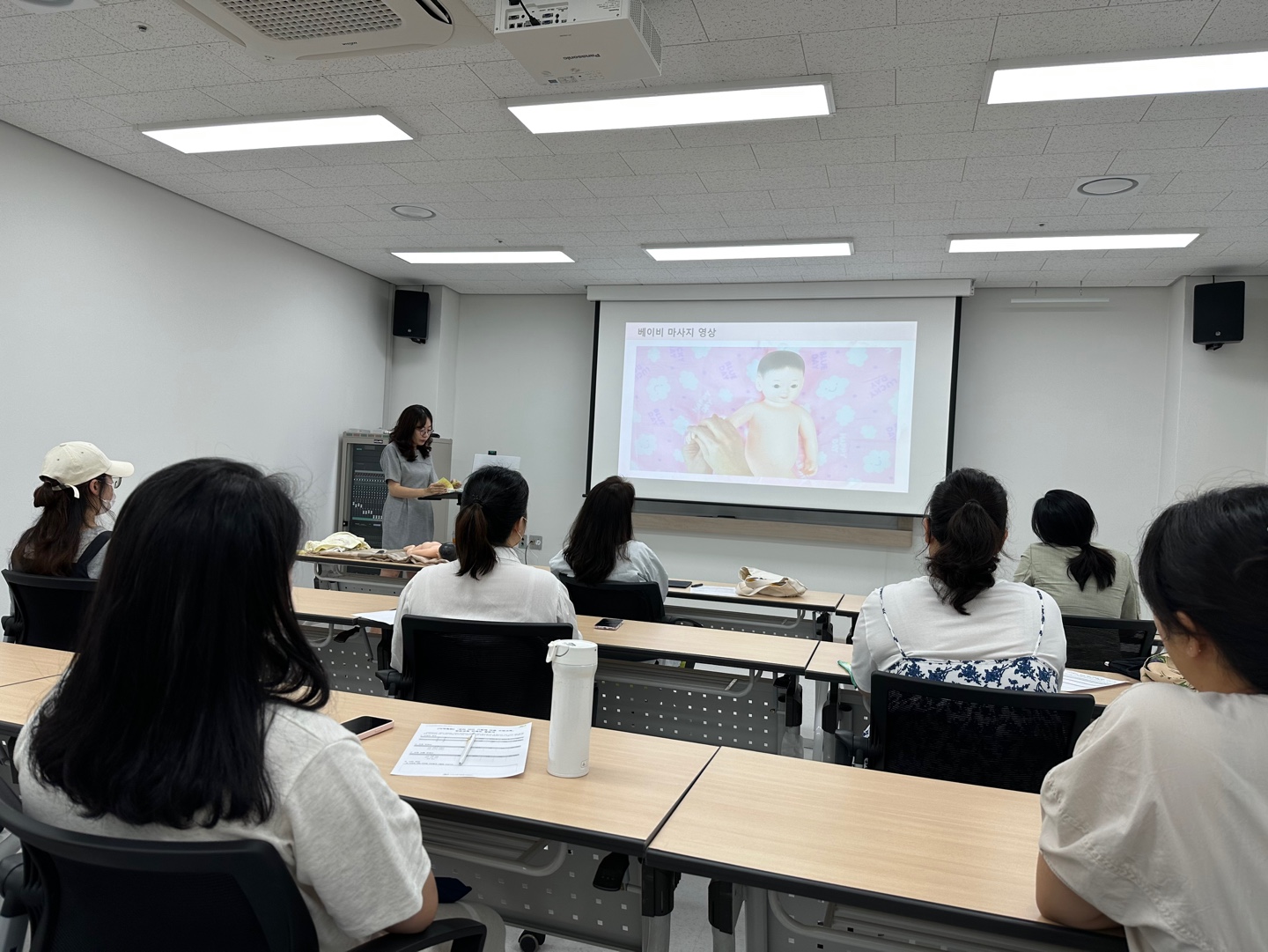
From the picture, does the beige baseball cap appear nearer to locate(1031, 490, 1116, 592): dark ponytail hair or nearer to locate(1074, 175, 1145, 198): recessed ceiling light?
locate(1031, 490, 1116, 592): dark ponytail hair

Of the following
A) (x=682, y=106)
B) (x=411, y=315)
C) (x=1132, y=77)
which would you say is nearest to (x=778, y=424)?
(x=411, y=315)

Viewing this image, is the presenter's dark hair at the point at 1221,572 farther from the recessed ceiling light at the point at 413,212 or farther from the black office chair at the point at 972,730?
the recessed ceiling light at the point at 413,212

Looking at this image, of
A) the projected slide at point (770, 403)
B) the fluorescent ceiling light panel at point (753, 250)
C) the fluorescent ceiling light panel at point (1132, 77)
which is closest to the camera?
the fluorescent ceiling light panel at point (1132, 77)

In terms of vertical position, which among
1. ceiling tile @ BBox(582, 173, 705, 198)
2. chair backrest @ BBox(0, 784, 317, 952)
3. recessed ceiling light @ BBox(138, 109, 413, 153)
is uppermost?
ceiling tile @ BBox(582, 173, 705, 198)

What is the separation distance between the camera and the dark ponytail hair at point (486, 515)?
2.31 m

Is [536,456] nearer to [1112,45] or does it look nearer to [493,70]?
[493,70]

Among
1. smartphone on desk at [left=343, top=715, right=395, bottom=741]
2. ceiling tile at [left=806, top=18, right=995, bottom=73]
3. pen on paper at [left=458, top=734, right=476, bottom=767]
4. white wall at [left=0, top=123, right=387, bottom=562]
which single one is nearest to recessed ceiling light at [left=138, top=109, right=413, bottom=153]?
white wall at [left=0, top=123, right=387, bottom=562]

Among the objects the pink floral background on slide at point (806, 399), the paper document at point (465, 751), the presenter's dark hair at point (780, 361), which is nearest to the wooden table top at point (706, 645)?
the paper document at point (465, 751)

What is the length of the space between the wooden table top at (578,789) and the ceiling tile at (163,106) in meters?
3.09

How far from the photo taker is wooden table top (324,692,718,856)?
1242 mm

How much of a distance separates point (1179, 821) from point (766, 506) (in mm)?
5921

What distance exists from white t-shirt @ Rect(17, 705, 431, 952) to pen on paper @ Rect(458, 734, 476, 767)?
511mm

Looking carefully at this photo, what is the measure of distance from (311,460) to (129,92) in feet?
10.6

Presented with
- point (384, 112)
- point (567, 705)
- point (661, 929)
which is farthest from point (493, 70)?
point (661, 929)
